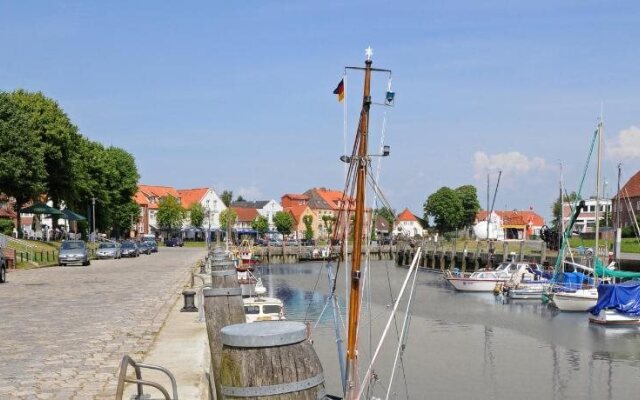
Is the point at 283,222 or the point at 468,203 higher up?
the point at 468,203

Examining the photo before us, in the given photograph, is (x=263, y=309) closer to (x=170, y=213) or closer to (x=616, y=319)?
(x=616, y=319)

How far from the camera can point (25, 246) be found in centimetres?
5506

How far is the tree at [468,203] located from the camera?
163250 millimetres

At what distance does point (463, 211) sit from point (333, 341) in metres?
139

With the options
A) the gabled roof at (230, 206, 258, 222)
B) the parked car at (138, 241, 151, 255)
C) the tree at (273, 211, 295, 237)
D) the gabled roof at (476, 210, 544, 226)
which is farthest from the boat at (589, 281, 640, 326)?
the gabled roof at (230, 206, 258, 222)

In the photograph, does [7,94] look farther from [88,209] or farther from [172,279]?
[172,279]

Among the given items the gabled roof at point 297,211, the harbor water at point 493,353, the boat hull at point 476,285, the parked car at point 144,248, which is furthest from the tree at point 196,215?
the harbor water at point 493,353

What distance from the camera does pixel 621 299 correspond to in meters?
34.9

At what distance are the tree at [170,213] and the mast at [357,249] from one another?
130 metres

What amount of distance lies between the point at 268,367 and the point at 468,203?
16406 centimetres

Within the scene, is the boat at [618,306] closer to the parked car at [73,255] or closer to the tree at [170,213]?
the parked car at [73,255]

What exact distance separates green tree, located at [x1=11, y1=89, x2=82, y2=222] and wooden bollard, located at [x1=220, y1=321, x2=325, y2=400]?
6562cm

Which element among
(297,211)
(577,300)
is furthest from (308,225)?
(577,300)

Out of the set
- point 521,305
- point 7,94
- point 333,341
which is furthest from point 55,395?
point 7,94
